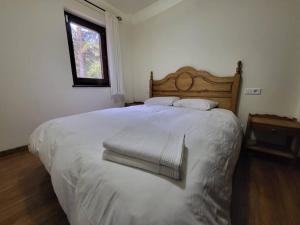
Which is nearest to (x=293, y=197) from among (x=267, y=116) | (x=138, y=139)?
(x=267, y=116)

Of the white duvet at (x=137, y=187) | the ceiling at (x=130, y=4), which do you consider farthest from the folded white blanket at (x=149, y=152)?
the ceiling at (x=130, y=4)

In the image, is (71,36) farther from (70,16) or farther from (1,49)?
(1,49)

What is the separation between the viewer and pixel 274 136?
2.05m

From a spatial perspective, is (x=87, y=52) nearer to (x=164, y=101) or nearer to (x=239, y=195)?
(x=164, y=101)

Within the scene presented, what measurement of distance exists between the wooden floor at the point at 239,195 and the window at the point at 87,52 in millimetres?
1580

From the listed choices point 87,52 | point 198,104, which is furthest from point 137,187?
point 87,52

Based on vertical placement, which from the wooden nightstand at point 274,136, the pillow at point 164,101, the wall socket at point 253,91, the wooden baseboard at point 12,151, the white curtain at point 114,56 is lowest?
the wooden baseboard at point 12,151

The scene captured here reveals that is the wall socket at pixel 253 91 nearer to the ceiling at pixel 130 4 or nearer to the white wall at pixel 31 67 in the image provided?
the ceiling at pixel 130 4

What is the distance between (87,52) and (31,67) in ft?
3.36

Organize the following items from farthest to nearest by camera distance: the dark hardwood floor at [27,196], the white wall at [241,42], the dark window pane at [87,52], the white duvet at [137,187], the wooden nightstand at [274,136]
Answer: the dark window pane at [87,52] → the white wall at [241,42] → the wooden nightstand at [274,136] → the dark hardwood floor at [27,196] → the white duvet at [137,187]

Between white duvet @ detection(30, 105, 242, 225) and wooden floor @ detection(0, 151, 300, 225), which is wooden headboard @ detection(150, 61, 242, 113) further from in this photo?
white duvet @ detection(30, 105, 242, 225)

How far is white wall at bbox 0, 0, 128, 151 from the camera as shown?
188cm

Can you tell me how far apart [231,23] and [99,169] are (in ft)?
8.74

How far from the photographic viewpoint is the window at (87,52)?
8.22ft
